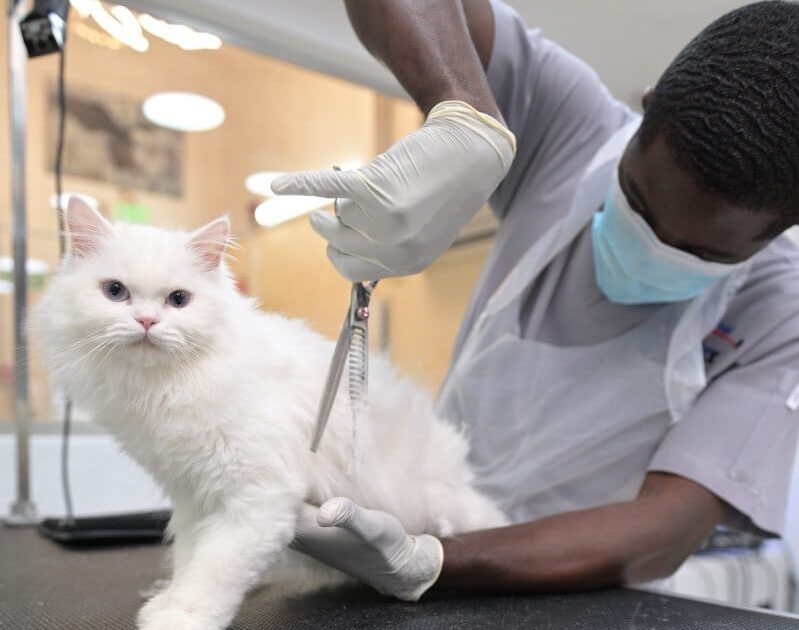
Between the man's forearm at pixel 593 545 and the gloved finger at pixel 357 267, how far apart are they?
0.34 meters

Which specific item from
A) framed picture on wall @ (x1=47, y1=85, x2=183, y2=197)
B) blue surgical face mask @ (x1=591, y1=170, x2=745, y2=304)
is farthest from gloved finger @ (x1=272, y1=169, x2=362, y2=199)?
framed picture on wall @ (x1=47, y1=85, x2=183, y2=197)

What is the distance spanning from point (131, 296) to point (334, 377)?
0.21 metres

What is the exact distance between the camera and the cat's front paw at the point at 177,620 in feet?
1.81

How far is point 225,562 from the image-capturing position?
1.95 feet

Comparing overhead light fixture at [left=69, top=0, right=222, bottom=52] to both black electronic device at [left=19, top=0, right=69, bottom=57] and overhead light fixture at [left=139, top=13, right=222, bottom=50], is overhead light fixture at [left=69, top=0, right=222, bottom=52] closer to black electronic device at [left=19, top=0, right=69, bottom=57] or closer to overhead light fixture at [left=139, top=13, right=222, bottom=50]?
overhead light fixture at [left=139, top=13, right=222, bottom=50]

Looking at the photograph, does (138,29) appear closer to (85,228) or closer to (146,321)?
(85,228)

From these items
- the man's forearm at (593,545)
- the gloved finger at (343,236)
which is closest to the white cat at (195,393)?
the gloved finger at (343,236)

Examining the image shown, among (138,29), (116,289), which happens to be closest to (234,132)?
(138,29)

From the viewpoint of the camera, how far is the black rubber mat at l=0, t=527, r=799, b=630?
0.66 meters

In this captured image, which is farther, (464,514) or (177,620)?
(464,514)

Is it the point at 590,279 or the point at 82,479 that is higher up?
the point at 590,279

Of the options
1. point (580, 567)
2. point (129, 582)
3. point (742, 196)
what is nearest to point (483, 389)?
point (580, 567)

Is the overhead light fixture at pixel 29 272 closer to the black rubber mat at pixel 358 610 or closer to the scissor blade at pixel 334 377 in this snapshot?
the black rubber mat at pixel 358 610

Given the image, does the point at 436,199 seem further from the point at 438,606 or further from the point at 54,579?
the point at 54,579
